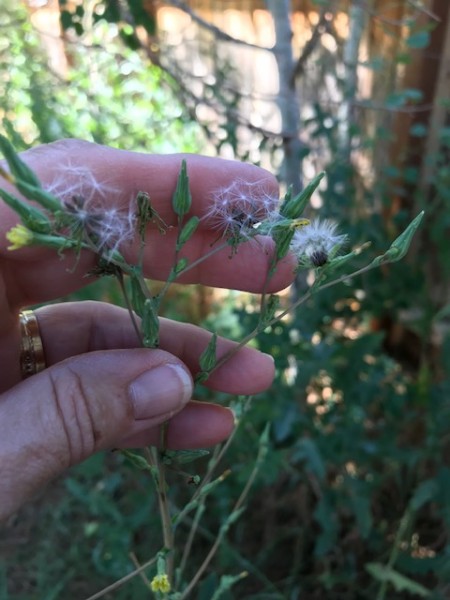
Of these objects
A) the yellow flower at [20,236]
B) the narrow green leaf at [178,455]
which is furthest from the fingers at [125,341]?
the yellow flower at [20,236]

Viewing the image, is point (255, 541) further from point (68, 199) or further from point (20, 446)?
point (68, 199)

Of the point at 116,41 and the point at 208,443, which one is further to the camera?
the point at 116,41

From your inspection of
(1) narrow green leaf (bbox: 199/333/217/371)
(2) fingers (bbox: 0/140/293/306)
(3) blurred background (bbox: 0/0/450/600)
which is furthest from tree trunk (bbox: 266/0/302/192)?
(1) narrow green leaf (bbox: 199/333/217/371)

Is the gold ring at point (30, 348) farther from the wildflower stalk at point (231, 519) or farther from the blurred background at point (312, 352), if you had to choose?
the blurred background at point (312, 352)

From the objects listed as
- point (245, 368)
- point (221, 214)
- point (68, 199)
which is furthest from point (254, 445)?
point (68, 199)

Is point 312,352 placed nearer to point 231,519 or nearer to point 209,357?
point 231,519

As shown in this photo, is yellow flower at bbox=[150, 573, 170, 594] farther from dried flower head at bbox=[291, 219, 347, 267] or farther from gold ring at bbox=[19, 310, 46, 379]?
gold ring at bbox=[19, 310, 46, 379]
